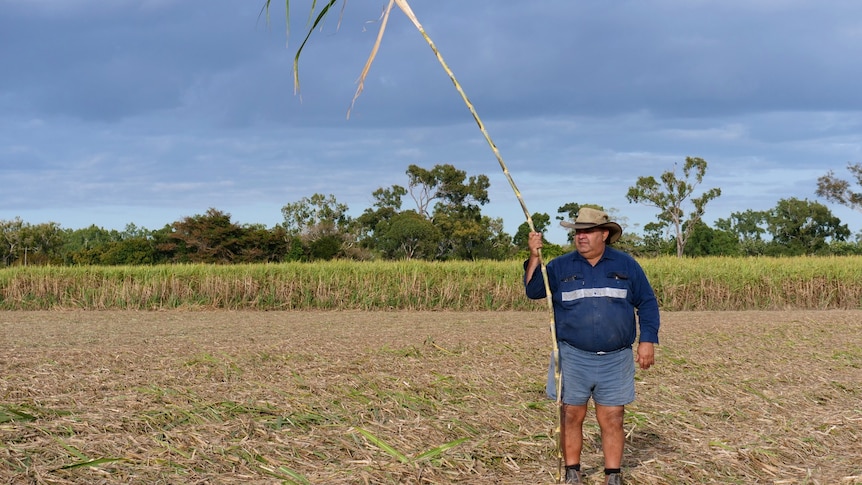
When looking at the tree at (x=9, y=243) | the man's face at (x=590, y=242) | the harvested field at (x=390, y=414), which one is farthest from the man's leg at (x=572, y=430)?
the tree at (x=9, y=243)

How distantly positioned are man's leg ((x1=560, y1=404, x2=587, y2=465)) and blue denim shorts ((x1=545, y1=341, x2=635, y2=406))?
4 centimetres

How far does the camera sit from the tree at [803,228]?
50594 mm

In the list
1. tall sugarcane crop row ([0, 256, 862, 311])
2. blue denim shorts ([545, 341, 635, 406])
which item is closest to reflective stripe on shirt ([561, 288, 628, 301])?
blue denim shorts ([545, 341, 635, 406])

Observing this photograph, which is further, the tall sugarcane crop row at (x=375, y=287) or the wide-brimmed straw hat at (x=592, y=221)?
the tall sugarcane crop row at (x=375, y=287)

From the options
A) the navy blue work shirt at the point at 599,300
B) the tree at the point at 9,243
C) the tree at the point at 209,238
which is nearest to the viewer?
the navy blue work shirt at the point at 599,300

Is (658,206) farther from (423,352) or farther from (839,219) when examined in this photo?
(423,352)

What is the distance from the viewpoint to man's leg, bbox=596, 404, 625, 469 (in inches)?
148

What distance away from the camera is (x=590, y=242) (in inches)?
148

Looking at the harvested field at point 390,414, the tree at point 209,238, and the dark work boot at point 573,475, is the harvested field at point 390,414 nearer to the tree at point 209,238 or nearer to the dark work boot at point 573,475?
the dark work boot at point 573,475

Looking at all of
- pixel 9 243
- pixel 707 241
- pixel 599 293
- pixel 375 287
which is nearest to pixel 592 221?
pixel 599 293

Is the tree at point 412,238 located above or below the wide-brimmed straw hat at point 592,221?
above

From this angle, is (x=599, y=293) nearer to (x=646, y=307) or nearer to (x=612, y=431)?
(x=646, y=307)

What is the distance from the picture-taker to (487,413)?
533 centimetres

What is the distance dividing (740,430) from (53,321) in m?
13.3
